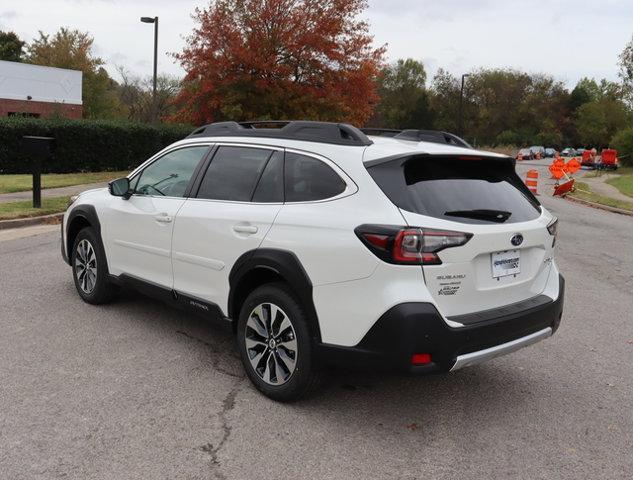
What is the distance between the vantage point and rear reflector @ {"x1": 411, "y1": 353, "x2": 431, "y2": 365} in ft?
10.7

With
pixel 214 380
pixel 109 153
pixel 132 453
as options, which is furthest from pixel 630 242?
pixel 109 153

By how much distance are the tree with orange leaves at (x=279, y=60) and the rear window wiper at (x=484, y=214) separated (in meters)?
18.3

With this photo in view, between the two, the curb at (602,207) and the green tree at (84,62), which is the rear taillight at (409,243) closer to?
the curb at (602,207)

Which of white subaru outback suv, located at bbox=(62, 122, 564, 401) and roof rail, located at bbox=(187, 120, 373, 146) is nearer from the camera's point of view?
white subaru outback suv, located at bbox=(62, 122, 564, 401)

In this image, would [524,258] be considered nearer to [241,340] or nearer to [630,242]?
[241,340]

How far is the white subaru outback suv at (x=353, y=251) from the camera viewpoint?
3.28 m

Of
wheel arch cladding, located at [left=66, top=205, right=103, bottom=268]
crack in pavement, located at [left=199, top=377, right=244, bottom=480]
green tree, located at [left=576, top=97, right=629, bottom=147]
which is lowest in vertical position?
crack in pavement, located at [left=199, top=377, right=244, bottom=480]

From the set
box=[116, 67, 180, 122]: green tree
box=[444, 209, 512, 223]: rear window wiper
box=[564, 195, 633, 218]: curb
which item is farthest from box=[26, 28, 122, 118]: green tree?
box=[444, 209, 512, 223]: rear window wiper

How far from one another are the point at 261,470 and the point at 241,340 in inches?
45.2

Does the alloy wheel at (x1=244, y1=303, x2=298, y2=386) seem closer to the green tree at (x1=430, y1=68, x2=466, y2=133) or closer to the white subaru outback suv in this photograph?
the white subaru outback suv

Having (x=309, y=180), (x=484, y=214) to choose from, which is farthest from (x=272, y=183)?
(x=484, y=214)

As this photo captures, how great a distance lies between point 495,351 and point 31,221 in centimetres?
979

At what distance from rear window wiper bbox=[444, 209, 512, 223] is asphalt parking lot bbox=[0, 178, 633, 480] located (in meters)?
1.15

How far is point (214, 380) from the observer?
418 cm
